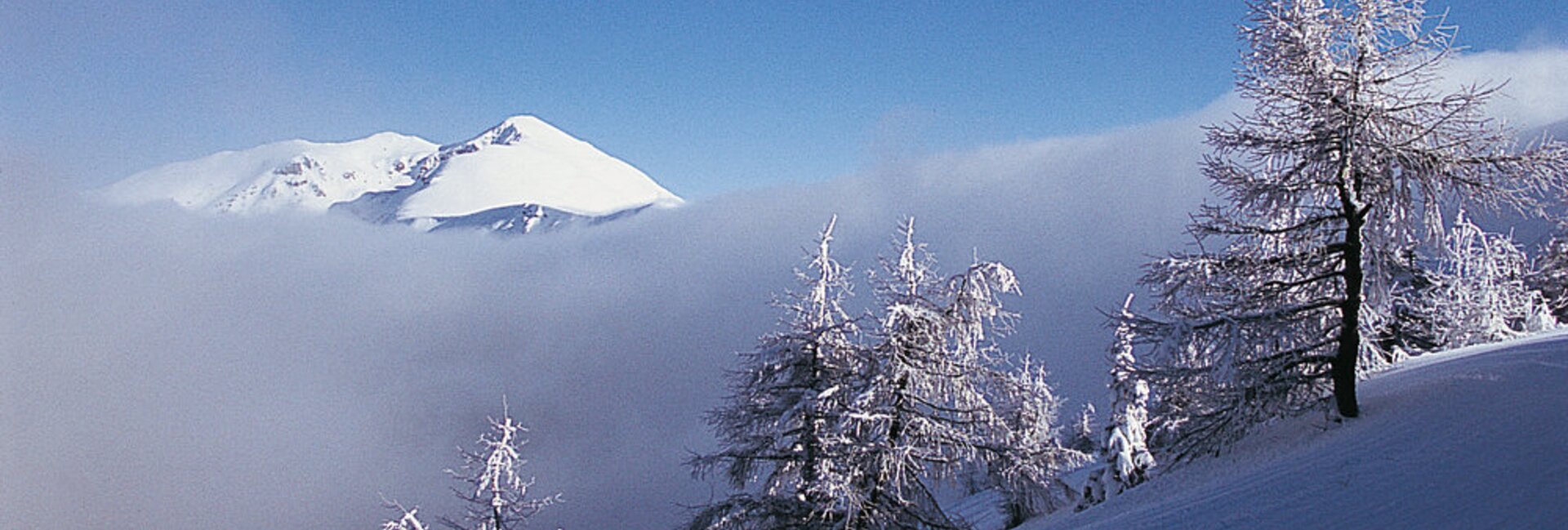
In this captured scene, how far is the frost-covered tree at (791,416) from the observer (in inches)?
527

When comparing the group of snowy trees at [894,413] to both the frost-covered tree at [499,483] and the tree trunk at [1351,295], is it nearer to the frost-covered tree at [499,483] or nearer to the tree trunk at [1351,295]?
the tree trunk at [1351,295]

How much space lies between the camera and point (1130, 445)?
20594mm

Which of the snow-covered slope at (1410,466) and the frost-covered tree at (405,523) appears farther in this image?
the frost-covered tree at (405,523)

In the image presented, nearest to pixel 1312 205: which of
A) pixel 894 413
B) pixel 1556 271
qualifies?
pixel 894 413

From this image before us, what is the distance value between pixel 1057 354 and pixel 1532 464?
7773 inches

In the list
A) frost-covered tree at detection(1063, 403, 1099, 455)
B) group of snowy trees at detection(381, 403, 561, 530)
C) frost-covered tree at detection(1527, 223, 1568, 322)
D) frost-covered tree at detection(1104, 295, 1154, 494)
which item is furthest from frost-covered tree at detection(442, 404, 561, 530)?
frost-covered tree at detection(1527, 223, 1568, 322)

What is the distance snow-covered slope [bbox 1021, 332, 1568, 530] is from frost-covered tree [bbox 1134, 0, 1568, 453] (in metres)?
0.86

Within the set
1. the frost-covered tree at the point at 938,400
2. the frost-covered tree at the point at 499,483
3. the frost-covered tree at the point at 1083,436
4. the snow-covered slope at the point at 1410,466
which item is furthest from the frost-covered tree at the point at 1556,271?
the frost-covered tree at the point at 499,483

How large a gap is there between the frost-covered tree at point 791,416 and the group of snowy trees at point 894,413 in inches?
1.2

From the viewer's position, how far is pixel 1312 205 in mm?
11977

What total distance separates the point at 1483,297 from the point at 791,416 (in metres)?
37.5

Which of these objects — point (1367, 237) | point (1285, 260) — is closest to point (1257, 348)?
point (1285, 260)

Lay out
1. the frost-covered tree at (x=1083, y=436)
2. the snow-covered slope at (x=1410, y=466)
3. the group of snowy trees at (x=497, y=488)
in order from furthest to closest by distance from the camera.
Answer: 1. the frost-covered tree at (x=1083, y=436)
2. the group of snowy trees at (x=497, y=488)
3. the snow-covered slope at (x=1410, y=466)

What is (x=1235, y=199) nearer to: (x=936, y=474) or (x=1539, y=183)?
(x=1539, y=183)
